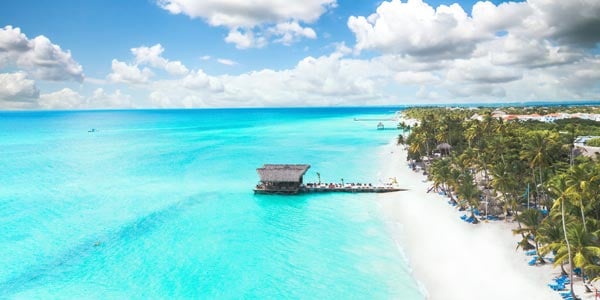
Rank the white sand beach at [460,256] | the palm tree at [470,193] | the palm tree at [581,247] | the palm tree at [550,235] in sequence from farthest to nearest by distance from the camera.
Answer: the palm tree at [470,193] < the white sand beach at [460,256] < the palm tree at [550,235] < the palm tree at [581,247]

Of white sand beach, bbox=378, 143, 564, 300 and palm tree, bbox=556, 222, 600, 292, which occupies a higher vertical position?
palm tree, bbox=556, 222, 600, 292

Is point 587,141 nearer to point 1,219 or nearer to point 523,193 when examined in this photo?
point 523,193

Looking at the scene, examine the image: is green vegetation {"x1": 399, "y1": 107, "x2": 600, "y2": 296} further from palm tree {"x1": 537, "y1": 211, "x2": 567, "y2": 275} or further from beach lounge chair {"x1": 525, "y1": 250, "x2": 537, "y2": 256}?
beach lounge chair {"x1": 525, "y1": 250, "x2": 537, "y2": 256}

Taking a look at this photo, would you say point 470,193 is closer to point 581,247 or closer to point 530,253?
point 530,253

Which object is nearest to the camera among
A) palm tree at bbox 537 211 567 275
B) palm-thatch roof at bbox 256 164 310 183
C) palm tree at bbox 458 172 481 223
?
palm tree at bbox 537 211 567 275

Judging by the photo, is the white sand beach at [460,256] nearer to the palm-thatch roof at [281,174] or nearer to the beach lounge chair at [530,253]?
the beach lounge chair at [530,253]

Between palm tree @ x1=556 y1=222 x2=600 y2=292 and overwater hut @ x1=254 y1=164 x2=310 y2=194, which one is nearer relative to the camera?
palm tree @ x1=556 y1=222 x2=600 y2=292

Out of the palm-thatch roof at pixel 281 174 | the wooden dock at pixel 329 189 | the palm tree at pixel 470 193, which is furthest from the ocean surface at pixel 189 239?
the palm tree at pixel 470 193

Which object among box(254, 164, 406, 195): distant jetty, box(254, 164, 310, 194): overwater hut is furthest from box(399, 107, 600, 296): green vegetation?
box(254, 164, 310, 194): overwater hut
